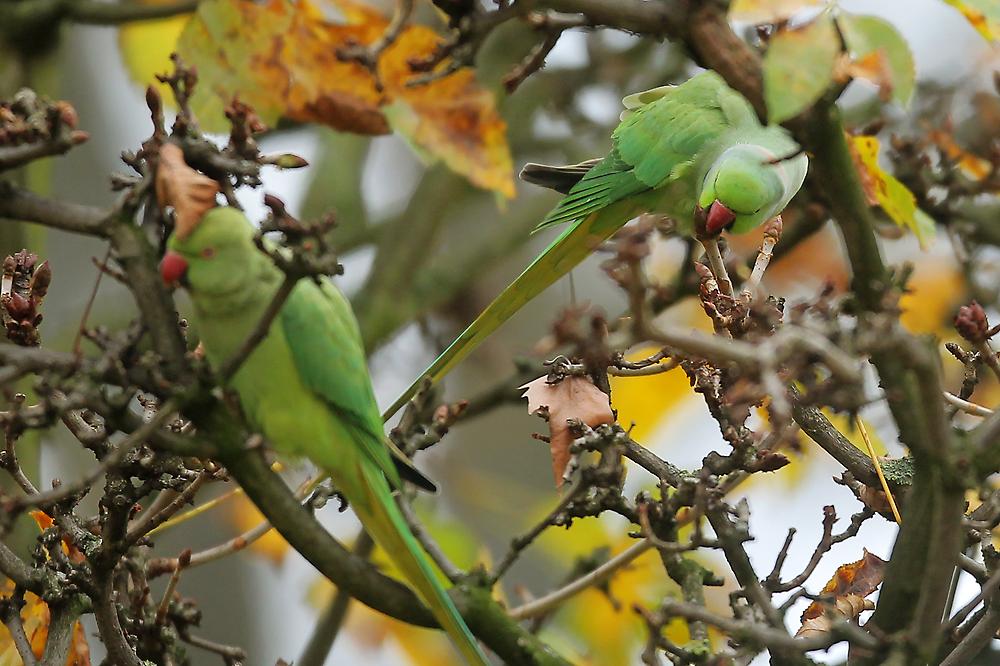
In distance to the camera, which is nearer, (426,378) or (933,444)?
(933,444)

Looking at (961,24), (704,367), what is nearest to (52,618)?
(704,367)

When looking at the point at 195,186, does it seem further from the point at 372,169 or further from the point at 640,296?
the point at 372,169

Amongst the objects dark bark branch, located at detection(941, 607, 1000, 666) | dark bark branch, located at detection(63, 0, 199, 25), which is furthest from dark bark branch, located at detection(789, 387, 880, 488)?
dark bark branch, located at detection(63, 0, 199, 25)

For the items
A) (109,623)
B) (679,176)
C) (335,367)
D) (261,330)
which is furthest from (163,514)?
(679,176)

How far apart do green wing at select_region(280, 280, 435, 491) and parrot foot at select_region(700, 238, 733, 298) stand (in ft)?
3.39

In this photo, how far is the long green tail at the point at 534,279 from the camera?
10.1 ft

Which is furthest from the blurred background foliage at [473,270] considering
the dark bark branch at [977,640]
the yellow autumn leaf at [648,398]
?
the dark bark branch at [977,640]

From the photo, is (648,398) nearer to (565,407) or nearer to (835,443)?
(835,443)

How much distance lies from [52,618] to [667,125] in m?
2.64

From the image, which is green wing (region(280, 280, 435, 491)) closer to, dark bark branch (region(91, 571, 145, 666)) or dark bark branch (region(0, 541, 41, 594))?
dark bark branch (region(91, 571, 145, 666))

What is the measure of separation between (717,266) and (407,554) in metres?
1.45

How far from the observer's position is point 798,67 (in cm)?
202

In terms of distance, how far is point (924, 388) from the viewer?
1.77 meters

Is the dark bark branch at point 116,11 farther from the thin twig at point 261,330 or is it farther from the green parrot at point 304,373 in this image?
the thin twig at point 261,330
